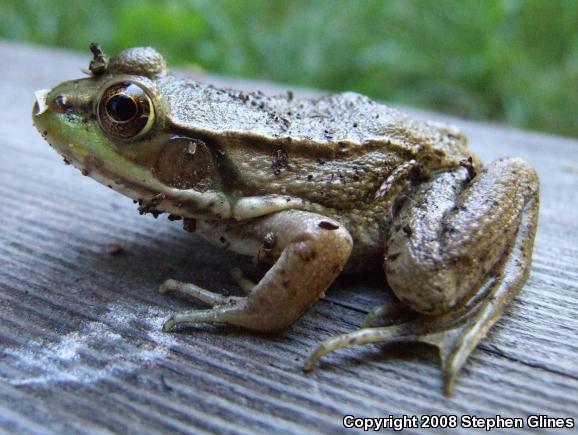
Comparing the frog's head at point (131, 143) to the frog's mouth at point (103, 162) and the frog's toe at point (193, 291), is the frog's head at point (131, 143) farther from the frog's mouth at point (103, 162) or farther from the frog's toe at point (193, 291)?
the frog's toe at point (193, 291)

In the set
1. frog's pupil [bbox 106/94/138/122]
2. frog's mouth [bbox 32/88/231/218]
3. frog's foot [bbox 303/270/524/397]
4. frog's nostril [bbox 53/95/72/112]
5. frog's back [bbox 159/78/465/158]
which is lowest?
frog's foot [bbox 303/270/524/397]

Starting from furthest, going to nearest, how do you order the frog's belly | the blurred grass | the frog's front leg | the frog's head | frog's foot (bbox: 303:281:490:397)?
1. the blurred grass
2. the frog's belly
3. the frog's head
4. the frog's front leg
5. frog's foot (bbox: 303:281:490:397)

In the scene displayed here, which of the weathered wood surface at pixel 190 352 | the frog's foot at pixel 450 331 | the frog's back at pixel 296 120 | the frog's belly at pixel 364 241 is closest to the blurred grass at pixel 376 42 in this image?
the weathered wood surface at pixel 190 352

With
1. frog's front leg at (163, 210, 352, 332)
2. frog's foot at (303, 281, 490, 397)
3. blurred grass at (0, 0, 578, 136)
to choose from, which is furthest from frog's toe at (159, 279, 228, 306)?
blurred grass at (0, 0, 578, 136)

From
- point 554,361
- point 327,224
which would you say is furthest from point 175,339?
point 554,361

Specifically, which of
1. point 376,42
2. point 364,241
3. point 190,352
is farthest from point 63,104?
point 376,42

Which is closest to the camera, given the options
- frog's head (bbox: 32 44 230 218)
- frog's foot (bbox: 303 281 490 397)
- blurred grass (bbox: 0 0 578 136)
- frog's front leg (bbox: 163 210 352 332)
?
frog's foot (bbox: 303 281 490 397)

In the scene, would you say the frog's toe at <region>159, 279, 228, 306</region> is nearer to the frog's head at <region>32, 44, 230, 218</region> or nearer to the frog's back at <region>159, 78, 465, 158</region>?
the frog's head at <region>32, 44, 230, 218</region>

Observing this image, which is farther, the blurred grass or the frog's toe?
the blurred grass

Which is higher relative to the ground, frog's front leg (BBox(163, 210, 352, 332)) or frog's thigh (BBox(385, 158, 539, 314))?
frog's thigh (BBox(385, 158, 539, 314))
